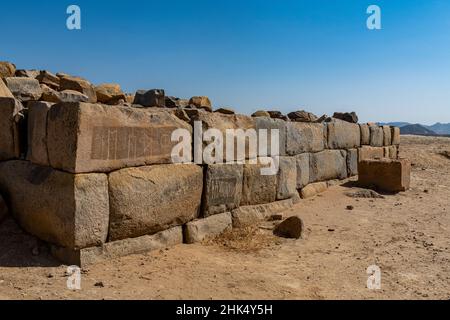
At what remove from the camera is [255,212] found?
6.23 m

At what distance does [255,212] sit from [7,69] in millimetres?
4709

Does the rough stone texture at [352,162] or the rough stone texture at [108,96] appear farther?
the rough stone texture at [352,162]

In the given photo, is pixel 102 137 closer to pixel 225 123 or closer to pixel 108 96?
pixel 225 123

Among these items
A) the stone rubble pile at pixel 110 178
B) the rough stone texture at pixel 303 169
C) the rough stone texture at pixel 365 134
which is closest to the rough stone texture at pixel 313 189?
the rough stone texture at pixel 303 169

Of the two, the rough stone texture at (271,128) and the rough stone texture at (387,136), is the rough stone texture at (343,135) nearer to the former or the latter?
the rough stone texture at (387,136)

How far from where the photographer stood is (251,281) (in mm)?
3830

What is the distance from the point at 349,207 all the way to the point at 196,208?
327 centimetres

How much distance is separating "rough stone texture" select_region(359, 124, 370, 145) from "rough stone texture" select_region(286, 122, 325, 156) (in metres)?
2.49

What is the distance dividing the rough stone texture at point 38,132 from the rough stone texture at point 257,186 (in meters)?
2.90

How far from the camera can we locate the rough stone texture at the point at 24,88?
5.42 metres

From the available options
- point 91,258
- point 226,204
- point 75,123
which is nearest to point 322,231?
point 226,204

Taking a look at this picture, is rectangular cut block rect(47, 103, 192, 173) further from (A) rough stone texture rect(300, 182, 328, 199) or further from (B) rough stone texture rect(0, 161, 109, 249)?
(A) rough stone texture rect(300, 182, 328, 199)

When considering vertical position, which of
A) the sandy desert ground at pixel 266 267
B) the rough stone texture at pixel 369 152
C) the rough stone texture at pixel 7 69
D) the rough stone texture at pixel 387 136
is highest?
the rough stone texture at pixel 7 69
